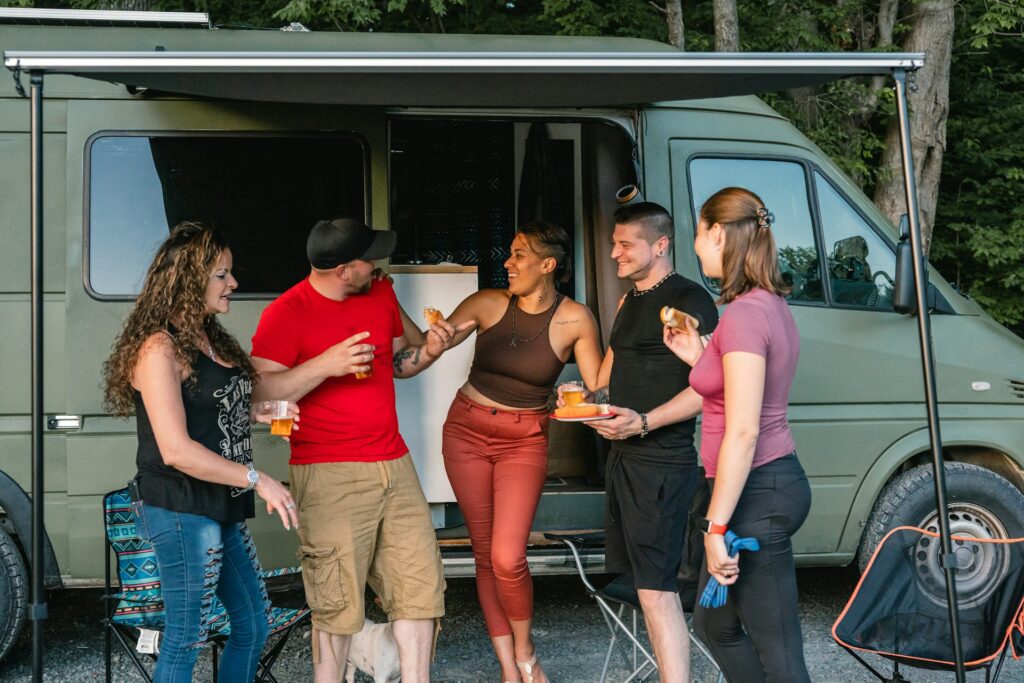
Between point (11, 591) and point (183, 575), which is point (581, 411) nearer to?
point (183, 575)

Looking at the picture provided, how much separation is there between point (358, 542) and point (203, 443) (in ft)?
2.46

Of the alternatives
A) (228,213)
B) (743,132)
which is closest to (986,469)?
(743,132)

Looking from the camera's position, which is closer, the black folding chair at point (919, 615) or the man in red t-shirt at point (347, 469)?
the black folding chair at point (919, 615)

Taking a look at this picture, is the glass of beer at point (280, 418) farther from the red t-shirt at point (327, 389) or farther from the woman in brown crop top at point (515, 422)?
the woman in brown crop top at point (515, 422)

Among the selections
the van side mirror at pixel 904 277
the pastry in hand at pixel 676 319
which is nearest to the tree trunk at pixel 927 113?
the van side mirror at pixel 904 277

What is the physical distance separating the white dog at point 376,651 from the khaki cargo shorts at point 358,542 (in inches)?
5.4

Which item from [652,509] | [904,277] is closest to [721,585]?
[652,509]

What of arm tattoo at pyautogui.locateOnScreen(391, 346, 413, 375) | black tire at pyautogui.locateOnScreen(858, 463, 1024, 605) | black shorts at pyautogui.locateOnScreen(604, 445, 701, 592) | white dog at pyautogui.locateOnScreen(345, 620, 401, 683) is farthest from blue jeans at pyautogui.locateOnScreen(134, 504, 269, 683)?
black tire at pyautogui.locateOnScreen(858, 463, 1024, 605)

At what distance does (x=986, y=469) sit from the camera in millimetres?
5262

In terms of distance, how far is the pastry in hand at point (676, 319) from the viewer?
3514mm

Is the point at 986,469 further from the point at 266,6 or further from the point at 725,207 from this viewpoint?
the point at 266,6

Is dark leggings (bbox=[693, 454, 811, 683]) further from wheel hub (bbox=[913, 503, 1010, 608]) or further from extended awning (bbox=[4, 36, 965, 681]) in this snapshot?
wheel hub (bbox=[913, 503, 1010, 608])

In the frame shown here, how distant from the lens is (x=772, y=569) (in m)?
3.13

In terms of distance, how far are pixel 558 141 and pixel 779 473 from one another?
12.1 ft
